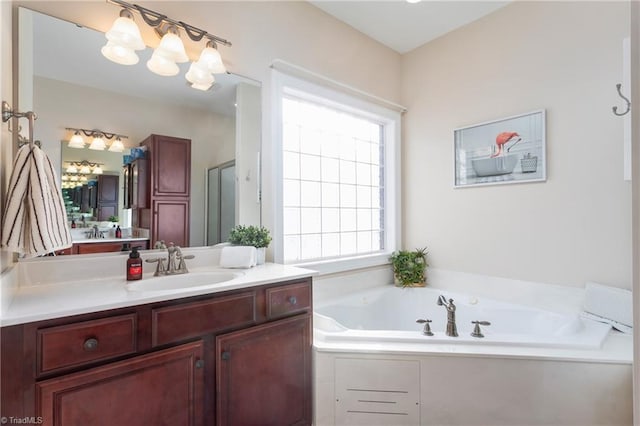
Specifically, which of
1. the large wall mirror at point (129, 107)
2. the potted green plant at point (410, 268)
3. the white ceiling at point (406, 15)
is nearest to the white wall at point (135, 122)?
the large wall mirror at point (129, 107)

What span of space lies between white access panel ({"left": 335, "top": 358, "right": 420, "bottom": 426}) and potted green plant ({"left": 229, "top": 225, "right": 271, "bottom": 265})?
79cm

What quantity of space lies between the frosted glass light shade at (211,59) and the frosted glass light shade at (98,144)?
68 centimetres

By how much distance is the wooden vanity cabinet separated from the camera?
94 centimetres

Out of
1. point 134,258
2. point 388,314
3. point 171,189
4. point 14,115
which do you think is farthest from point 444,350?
point 14,115

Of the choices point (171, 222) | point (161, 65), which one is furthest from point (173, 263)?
point (161, 65)

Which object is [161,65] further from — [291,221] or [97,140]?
[291,221]

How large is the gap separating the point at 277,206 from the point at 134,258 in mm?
938

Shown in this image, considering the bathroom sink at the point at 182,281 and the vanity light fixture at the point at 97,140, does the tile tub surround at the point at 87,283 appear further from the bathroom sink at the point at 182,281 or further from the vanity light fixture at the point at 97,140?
the vanity light fixture at the point at 97,140

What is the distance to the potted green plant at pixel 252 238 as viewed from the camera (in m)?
1.91

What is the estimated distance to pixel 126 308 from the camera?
43.1 inches

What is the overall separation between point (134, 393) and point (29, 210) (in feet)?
2.47

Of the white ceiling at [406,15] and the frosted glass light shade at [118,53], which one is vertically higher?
the white ceiling at [406,15]

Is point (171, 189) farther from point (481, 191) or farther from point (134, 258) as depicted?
point (481, 191)

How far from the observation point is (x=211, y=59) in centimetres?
173
